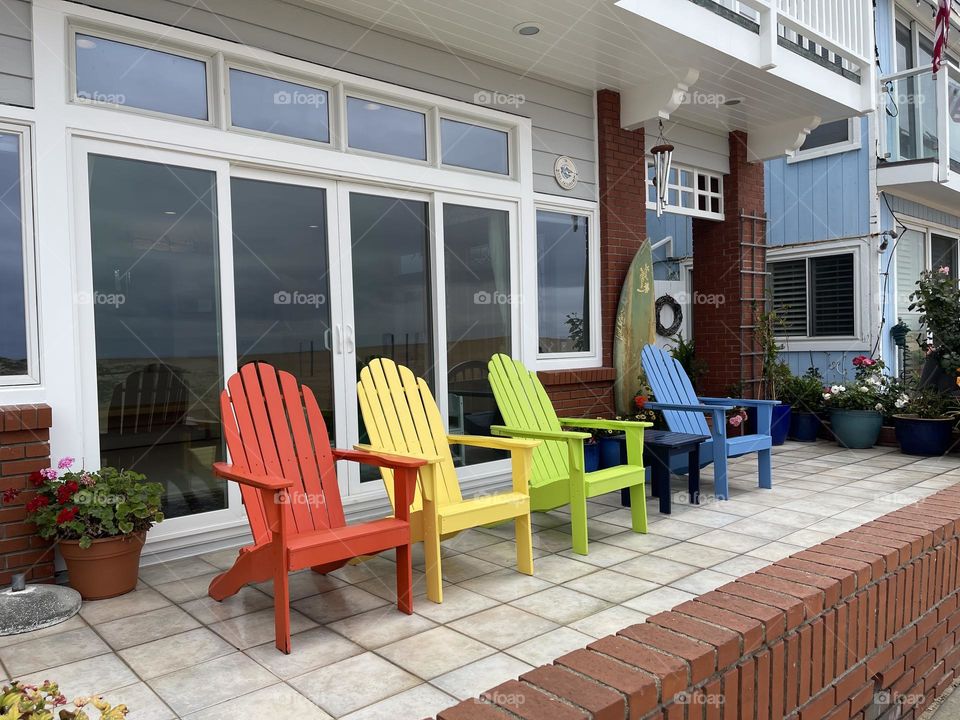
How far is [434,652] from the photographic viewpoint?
2.42m

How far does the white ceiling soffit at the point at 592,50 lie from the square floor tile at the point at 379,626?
10.1 feet

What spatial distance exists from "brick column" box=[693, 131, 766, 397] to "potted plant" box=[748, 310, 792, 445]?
10cm

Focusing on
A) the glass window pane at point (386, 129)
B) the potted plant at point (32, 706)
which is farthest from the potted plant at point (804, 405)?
the potted plant at point (32, 706)

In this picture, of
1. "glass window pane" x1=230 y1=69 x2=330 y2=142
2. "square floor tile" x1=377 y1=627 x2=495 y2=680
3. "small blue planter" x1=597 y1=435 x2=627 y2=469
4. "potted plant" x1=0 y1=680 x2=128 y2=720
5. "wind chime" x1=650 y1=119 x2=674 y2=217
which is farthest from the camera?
"wind chime" x1=650 y1=119 x2=674 y2=217

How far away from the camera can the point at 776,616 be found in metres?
1.69

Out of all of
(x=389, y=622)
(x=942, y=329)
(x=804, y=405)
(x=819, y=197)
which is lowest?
(x=389, y=622)

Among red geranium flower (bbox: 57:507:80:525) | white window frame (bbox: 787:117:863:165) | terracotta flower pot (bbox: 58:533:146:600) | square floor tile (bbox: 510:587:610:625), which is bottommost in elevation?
square floor tile (bbox: 510:587:610:625)

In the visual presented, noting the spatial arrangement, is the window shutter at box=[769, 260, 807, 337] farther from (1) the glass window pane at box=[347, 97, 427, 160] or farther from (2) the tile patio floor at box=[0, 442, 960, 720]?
(1) the glass window pane at box=[347, 97, 427, 160]

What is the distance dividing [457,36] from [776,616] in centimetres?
378

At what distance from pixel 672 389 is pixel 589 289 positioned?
104 centimetres

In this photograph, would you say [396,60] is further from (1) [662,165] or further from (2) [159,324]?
(1) [662,165]

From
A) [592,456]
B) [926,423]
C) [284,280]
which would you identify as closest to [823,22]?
[926,423]

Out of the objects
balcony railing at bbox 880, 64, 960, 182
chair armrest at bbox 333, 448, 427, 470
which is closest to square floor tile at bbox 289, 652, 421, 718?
chair armrest at bbox 333, 448, 427, 470

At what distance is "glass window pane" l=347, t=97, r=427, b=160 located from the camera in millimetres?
4203
